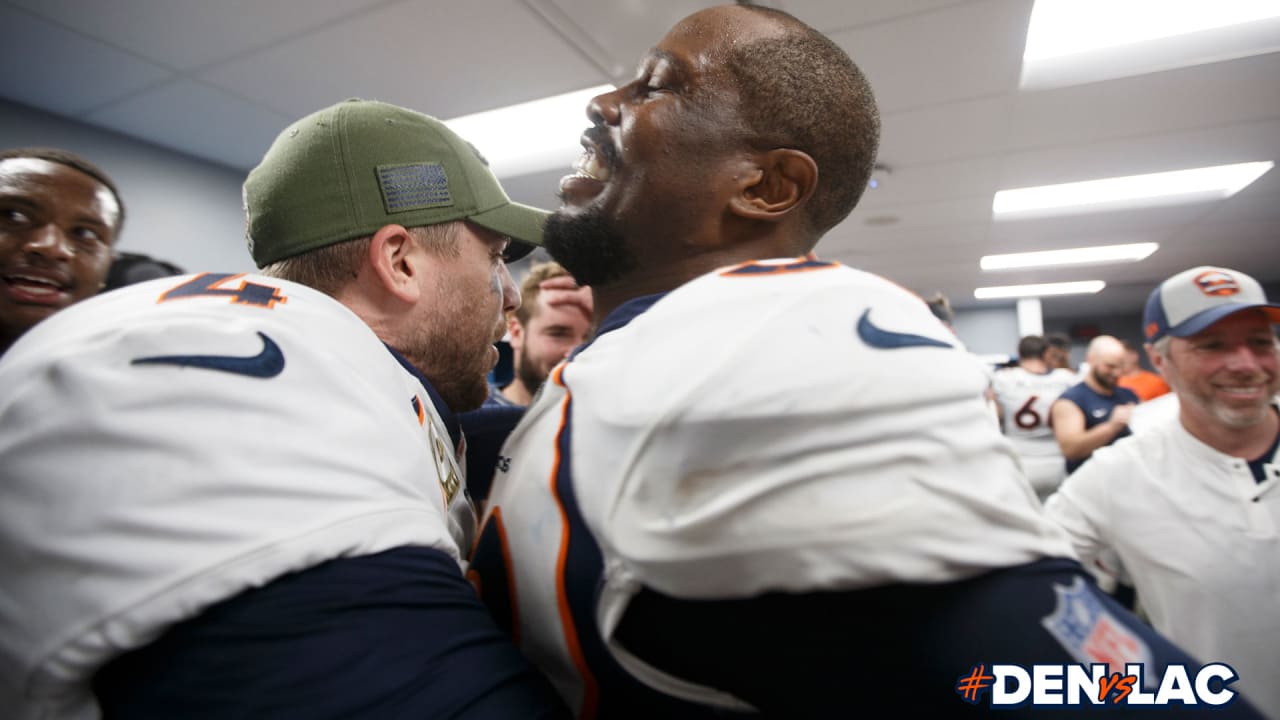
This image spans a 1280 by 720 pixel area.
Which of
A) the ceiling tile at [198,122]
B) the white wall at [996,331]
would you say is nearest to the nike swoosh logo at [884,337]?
the ceiling tile at [198,122]

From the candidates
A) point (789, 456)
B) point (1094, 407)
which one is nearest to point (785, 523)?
point (789, 456)

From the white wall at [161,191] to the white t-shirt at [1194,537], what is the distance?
424 cm

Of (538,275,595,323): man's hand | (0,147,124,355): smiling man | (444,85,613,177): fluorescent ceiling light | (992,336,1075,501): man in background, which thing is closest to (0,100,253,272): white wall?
(444,85,613,177): fluorescent ceiling light

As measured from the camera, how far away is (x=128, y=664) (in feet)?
1.59

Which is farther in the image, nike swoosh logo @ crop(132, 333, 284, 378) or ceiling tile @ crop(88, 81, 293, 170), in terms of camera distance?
ceiling tile @ crop(88, 81, 293, 170)

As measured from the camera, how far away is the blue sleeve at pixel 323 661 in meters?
0.47

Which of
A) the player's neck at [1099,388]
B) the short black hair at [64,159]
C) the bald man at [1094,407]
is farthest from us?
the player's neck at [1099,388]

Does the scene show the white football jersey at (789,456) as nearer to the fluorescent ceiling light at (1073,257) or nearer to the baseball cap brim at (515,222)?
the baseball cap brim at (515,222)

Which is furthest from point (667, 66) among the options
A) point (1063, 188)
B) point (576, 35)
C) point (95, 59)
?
point (1063, 188)

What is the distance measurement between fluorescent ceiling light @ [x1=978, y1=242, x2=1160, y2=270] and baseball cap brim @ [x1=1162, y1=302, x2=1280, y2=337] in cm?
548

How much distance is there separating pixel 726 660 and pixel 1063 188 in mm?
5501

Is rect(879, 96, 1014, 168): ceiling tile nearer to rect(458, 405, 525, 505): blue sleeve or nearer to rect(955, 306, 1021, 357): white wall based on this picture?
rect(458, 405, 525, 505): blue sleeve

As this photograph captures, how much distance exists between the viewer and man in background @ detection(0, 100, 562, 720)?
450mm

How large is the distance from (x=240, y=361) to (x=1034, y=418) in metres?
4.76
